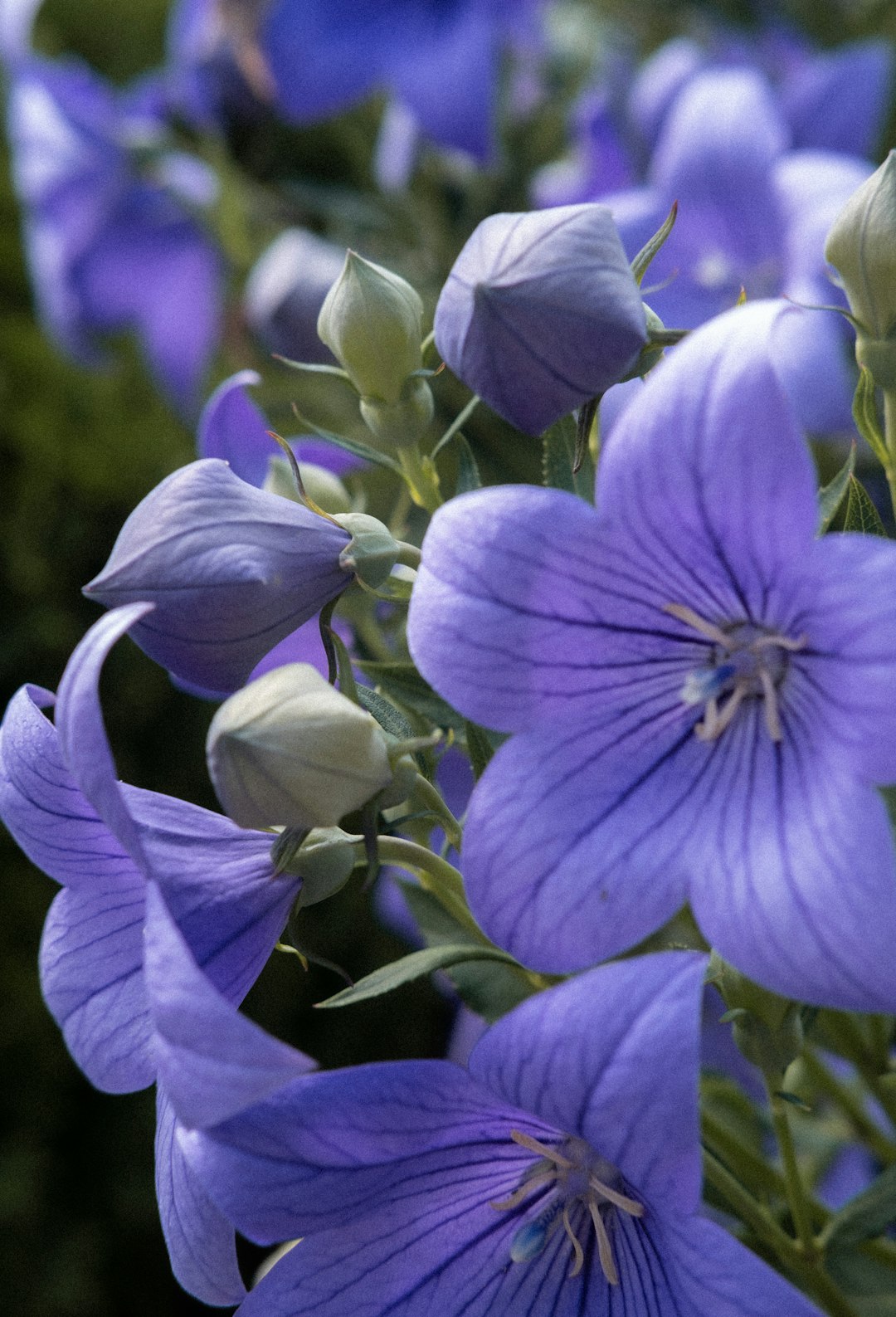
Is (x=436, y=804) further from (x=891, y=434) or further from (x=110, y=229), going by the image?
(x=110, y=229)

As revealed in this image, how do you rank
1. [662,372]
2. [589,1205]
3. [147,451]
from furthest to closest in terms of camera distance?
[147,451] < [589,1205] < [662,372]

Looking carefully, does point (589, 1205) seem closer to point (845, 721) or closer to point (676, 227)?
point (845, 721)

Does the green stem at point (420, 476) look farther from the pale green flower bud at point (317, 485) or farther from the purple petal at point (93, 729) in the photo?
the purple petal at point (93, 729)

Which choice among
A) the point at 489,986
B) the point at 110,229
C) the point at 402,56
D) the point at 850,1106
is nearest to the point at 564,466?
the point at 489,986

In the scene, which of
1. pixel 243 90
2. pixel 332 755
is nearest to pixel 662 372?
pixel 332 755

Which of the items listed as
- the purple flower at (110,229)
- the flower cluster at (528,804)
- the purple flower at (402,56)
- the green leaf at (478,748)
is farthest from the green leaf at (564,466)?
the purple flower at (110,229)

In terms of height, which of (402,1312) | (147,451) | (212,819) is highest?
(212,819)
